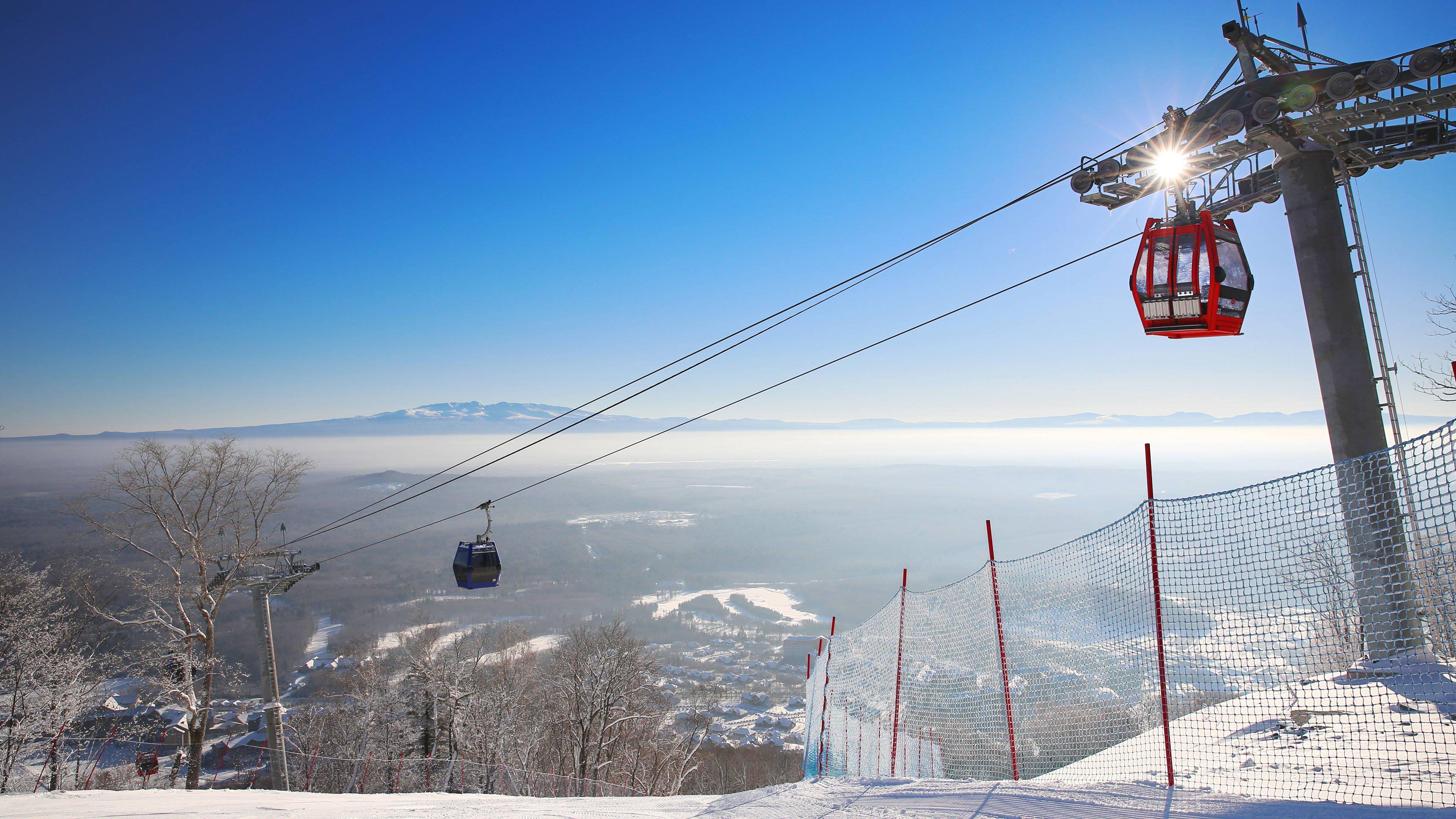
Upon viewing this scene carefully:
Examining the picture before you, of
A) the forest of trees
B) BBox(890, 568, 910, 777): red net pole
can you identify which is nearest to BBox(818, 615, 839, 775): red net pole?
BBox(890, 568, 910, 777): red net pole

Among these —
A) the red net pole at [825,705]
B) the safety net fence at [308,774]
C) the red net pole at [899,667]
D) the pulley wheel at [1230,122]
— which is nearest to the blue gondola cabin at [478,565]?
the safety net fence at [308,774]

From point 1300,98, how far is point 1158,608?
6.19 metres

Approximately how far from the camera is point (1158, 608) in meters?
4.85

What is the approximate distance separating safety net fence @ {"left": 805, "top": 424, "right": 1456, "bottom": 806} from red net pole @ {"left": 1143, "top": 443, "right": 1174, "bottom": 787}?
1.0 inches

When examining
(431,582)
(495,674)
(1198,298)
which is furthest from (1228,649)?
(431,582)

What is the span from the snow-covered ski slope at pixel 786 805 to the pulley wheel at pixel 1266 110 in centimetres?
690

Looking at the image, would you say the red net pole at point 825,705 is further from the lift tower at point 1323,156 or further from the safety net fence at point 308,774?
the lift tower at point 1323,156

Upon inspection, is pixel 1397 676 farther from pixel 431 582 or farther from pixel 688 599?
pixel 431 582

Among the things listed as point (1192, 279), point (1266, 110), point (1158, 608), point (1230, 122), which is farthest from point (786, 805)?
point (1266, 110)

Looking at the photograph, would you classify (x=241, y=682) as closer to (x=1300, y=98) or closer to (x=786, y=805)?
(x=786, y=805)

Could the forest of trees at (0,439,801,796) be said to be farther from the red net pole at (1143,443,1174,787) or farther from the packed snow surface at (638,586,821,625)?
the packed snow surface at (638,586,821,625)

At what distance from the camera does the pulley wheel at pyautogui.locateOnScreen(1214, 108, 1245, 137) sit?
675cm

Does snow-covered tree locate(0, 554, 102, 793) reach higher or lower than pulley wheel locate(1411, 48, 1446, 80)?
lower

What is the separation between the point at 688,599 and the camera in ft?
508
